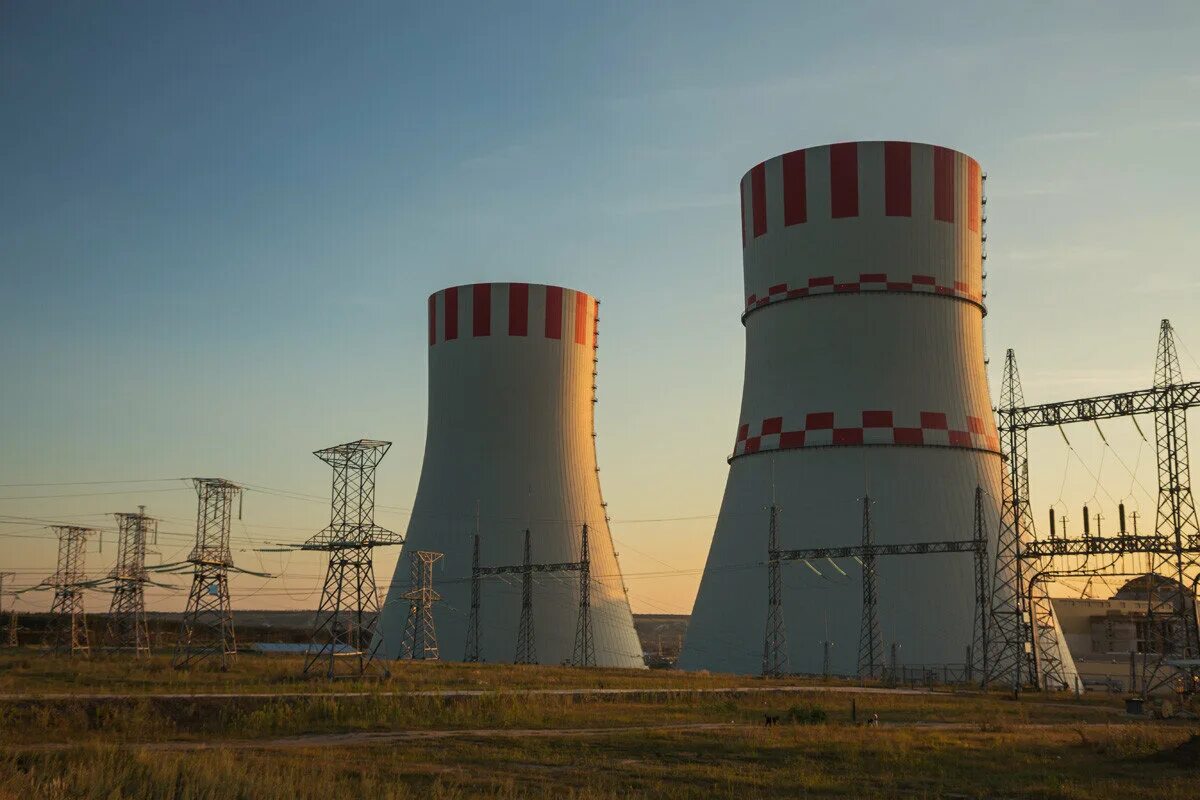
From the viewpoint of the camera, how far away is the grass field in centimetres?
1016

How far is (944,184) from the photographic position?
2778 cm

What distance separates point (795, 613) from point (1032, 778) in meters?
17.1

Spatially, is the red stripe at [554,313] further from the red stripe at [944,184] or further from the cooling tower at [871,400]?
the red stripe at [944,184]

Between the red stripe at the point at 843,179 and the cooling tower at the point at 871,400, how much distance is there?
0.03 m

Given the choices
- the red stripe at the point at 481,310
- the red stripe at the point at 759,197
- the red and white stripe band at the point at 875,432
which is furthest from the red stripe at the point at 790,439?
the red stripe at the point at 481,310

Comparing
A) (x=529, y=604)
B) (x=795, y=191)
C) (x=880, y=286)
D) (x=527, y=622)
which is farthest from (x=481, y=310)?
(x=880, y=286)

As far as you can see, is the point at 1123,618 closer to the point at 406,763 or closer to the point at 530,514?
the point at 530,514

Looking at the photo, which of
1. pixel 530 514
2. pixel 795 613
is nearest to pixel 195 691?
pixel 795 613

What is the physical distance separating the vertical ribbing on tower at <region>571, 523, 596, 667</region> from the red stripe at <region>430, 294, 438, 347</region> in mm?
7834

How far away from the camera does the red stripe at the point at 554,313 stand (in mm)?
36531

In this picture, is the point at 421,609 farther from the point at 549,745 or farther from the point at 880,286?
the point at 549,745

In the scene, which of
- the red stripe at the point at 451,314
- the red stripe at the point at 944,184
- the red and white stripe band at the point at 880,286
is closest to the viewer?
the red and white stripe band at the point at 880,286

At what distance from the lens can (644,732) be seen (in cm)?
1492

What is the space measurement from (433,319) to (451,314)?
118cm
